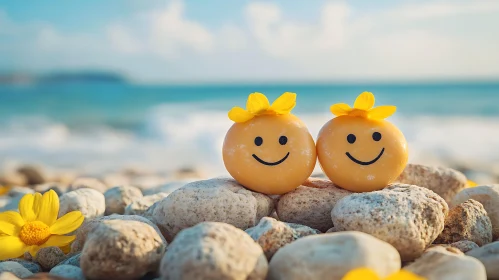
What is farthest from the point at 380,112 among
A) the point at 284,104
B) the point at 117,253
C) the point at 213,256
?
the point at 117,253

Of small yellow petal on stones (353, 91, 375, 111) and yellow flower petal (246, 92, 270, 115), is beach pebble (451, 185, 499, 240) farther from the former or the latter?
yellow flower petal (246, 92, 270, 115)

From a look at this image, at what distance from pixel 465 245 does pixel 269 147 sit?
1.18 metres

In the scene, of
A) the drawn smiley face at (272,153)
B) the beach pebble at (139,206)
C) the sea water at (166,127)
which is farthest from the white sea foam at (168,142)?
the drawn smiley face at (272,153)

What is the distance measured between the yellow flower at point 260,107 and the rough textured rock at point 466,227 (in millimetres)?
1135

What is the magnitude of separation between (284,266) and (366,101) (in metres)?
1.21

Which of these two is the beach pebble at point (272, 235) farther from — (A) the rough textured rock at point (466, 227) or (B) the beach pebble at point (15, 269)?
(B) the beach pebble at point (15, 269)

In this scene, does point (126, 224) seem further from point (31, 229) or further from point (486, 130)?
point (486, 130)

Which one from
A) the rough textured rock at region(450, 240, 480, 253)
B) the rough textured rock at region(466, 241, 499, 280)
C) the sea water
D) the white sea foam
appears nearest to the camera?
the rough textured rock at region(466, 241, 499, 280)

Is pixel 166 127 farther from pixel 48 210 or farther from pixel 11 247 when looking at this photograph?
pixel 11 247

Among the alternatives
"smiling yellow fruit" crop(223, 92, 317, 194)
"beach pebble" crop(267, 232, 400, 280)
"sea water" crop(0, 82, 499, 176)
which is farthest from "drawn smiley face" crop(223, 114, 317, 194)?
"sea water" crop(0, 82, 499, 176)

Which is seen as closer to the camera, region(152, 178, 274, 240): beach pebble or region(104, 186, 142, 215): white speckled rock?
region(152, 178, 274, 240): beach pebble

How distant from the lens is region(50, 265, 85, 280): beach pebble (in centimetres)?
261

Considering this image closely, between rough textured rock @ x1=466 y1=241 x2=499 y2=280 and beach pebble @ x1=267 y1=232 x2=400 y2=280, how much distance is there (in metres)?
0.53

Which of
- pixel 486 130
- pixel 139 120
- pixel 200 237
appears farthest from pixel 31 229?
pixel 139 120
